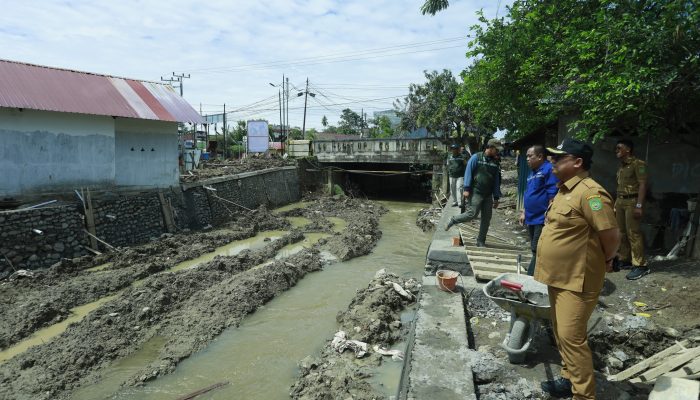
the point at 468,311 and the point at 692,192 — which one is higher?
the point at 692,192

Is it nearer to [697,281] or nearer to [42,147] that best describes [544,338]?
[697,281]

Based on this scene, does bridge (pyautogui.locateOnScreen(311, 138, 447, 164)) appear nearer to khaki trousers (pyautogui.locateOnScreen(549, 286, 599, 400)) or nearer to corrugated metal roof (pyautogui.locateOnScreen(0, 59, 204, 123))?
corrugated metal roof (pyautogui.locateOnScreen(0, 59, 204, 123))

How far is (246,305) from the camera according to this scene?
754cm

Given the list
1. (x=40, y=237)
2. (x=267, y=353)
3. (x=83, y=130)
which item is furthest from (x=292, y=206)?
(x=267, y=353)

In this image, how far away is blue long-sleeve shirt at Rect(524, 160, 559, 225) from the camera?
465 cm

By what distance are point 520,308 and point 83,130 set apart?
44.0 ft

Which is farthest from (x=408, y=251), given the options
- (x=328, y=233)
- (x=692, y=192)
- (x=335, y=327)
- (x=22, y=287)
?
(x=22, y=287)

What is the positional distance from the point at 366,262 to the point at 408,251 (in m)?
1.85

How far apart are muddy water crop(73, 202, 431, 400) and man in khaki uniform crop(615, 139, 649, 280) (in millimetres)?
3279

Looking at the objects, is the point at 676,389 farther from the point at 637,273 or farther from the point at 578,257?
the point at 637,273

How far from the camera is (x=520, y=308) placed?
11.1ft

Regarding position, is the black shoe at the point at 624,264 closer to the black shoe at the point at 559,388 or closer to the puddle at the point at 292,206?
the black shoe at the point at 559,388

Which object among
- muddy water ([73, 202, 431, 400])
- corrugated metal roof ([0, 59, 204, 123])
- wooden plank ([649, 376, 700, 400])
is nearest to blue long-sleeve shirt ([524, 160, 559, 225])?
wooden plank ([649, 376, 700, 400])

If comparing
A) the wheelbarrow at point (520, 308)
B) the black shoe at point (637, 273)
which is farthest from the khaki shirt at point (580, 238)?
the black shoe at point (637, 273)
